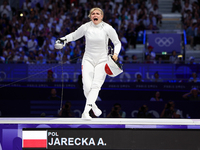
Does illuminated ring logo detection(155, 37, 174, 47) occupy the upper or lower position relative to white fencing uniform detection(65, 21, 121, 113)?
upper

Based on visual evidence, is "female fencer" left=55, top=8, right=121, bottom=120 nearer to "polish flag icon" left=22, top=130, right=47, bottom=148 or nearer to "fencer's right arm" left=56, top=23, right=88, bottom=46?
"fencer's right arm" left=56, top=23, right=88, bottom=46

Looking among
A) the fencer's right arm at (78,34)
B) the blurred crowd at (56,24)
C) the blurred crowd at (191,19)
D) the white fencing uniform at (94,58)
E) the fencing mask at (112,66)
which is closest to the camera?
the fencing mask at (112,66)

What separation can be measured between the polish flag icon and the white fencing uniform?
3.34ft

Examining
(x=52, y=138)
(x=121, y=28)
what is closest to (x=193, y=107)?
(x=52, y=138)

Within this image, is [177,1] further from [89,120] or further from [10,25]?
[89,120]

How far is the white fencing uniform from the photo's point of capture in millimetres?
5277

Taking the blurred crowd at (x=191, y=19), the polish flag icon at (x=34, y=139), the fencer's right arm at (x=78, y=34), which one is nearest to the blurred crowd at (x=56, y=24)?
the blurred crowd at (x=191, y=19)

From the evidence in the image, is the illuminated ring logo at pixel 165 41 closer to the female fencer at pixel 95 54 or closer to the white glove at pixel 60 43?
the female fencer at pixel 95 54

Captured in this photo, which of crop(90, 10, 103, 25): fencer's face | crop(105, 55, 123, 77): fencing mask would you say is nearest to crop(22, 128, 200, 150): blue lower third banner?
crop(105, 55, 123, 77): fencing mask

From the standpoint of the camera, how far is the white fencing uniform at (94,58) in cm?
528

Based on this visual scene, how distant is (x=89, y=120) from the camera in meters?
4.87

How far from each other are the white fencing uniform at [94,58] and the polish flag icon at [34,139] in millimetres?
1018

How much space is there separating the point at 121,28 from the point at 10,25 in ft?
14.9

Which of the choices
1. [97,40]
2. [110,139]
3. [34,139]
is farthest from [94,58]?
[34,139]
